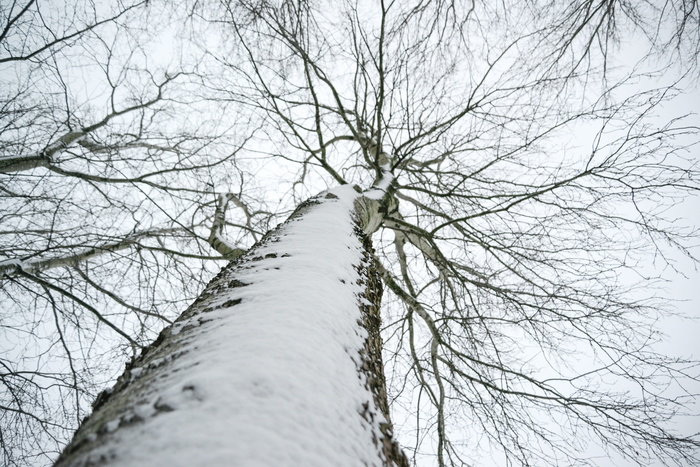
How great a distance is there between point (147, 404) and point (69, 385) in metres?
3.48

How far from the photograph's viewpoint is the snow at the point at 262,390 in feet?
1.33

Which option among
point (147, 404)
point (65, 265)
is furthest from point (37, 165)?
point (147, 404)

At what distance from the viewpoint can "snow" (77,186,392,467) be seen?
1.33ft

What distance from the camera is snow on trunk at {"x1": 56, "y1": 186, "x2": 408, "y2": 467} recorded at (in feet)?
1.35

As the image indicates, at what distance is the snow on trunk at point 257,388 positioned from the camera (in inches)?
16.1

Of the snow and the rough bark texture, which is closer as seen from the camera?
the snow

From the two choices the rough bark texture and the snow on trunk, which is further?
the rough bark texture

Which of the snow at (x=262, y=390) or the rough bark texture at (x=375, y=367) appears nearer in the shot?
the snow at (x=262, y=390)

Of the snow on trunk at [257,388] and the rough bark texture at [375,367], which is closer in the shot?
the snow on trunk at [257,388]

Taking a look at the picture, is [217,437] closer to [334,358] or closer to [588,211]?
[334,358]

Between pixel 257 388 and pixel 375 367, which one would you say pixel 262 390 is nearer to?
pixel 257 388

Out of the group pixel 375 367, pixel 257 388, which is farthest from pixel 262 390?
pixel 375 367

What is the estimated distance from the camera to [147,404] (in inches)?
18.9

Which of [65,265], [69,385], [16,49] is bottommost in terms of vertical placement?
[69,385]
